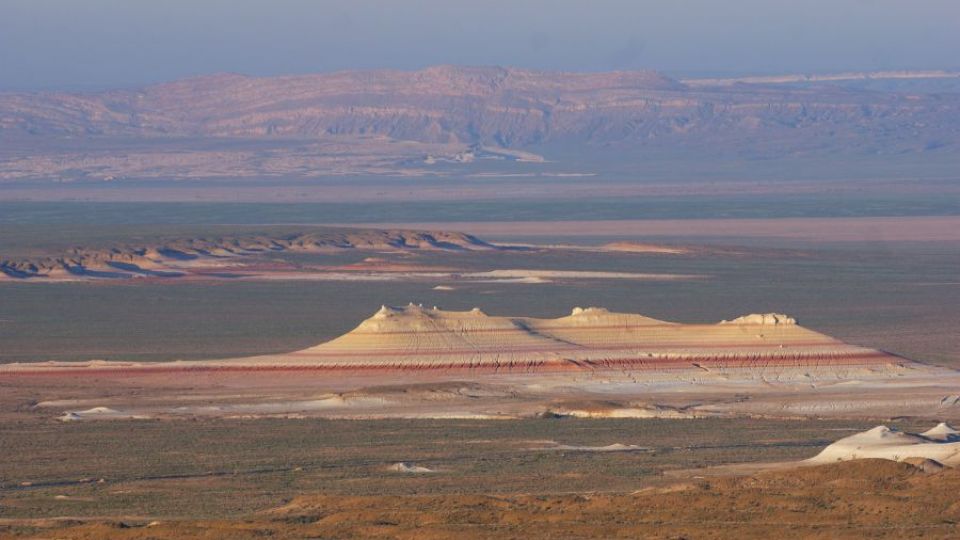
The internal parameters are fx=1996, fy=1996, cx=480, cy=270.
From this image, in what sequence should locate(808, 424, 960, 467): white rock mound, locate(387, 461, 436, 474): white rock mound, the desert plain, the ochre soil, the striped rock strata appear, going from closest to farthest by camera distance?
1. the ochre soil
2. the desert plain
3. locate(808, 424, 960, 467): white rock mound
4. locate(387, 461, 436, 474): white rock mound
5. the striped rock strata

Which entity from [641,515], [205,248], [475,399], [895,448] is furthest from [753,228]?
[641,515]

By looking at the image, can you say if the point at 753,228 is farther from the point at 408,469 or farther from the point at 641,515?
the point at 641,515

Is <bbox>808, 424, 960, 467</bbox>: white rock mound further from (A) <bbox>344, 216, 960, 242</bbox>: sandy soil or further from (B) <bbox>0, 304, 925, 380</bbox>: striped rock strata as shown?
(A) <bbox>344, 216, 960, 242</bbox>: sandy soil

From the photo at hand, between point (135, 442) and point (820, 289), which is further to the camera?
point (820, 289)

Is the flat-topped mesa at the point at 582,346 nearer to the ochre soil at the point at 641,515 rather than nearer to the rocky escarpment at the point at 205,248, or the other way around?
the ochre soil at the point at 641,515

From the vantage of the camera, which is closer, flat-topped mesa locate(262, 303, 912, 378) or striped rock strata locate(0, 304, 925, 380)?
striped rock strata locate(0, 304, 925, 380)

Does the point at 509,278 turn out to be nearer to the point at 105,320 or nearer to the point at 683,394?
the point at 105,320

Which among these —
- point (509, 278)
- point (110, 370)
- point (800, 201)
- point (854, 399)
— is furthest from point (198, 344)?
point (800, 201)

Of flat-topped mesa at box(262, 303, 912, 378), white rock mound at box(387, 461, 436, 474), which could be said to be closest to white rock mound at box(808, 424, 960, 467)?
white rock mound at box(387, 461, 436, 474)
